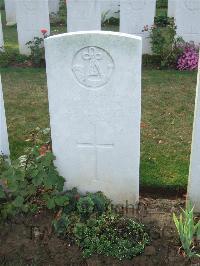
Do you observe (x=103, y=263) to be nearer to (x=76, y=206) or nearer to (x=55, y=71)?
(x=76, y=206)

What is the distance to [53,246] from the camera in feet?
12.1

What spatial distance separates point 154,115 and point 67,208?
9.14ft

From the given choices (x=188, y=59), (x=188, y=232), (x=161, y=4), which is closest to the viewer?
(x=188, y=232)

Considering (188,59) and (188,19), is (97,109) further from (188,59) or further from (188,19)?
(188,19)

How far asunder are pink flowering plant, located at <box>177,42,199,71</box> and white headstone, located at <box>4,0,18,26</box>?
20.4 ft

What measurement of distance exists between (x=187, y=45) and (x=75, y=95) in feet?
17.3

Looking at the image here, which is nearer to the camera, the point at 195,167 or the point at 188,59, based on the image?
the point at 195,167

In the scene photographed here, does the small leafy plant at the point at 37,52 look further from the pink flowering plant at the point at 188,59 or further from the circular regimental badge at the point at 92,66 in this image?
the circular regimental badge at the point at 92,66

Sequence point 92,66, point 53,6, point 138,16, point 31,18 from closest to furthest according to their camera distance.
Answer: point 92,66 → point 138,16 → point 31,18 → point 53,6

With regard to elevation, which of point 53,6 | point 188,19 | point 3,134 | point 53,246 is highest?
point 53,6

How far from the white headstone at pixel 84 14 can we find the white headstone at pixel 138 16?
56 centimetres

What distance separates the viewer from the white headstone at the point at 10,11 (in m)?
12.5

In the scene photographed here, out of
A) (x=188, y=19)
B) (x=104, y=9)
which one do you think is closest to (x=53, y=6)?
(x=104, y=9)

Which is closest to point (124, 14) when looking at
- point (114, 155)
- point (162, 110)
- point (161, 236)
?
point (162, 110)
